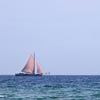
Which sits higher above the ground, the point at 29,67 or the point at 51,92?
the point at 29,67

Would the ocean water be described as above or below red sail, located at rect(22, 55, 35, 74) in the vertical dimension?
below

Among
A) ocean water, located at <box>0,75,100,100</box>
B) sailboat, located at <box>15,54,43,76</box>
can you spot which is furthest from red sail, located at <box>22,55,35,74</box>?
ocean water, located at <box>0,75,100,100</box>

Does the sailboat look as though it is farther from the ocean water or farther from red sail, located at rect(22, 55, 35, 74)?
the ocean water

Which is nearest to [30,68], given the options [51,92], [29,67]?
[29,67]

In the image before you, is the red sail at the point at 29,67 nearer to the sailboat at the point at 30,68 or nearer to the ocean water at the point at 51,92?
the sailboat at the point at 30,68

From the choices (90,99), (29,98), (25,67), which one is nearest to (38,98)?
(29,98)

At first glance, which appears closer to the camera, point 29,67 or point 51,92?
point 51,92

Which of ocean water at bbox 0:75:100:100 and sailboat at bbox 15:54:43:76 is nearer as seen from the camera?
ocean water at bbox 0:75:100:100

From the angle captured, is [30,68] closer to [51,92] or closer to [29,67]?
[29,67]

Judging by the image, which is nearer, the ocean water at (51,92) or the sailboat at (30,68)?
the ocean water at (51,92)

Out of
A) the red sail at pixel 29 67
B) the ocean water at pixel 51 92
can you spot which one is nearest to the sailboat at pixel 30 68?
the red sail at pixel 29 67

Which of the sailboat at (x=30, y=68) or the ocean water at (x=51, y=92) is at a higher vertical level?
the sailboat at (x=30, y=68)

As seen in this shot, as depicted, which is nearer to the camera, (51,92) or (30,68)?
(51,92)

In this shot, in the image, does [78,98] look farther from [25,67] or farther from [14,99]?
[25,67]
